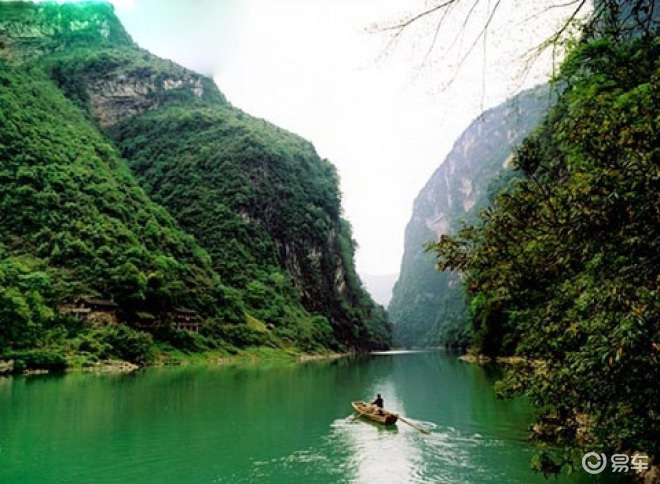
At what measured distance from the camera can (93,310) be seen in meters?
54.3

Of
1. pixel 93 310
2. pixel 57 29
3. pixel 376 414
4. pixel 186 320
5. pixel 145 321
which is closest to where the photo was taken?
pixel 376 414

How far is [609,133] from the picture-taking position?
554 centimetres

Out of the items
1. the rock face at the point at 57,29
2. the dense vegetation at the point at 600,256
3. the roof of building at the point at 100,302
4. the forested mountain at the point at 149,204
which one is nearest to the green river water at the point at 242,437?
the dense vegetation at the point at 600,256

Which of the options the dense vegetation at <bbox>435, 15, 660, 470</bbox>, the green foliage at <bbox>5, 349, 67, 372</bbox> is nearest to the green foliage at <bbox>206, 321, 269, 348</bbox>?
the green foliage at <bbox>5, 349, 67, 372</bbox>

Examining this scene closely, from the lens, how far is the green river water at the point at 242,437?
50.1 ft

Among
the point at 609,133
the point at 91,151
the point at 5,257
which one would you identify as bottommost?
the point at 609,133

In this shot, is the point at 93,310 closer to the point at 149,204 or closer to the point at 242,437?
the point at 149,204

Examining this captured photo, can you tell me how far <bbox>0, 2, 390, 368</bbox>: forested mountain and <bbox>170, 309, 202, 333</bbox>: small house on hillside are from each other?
68.6 inches

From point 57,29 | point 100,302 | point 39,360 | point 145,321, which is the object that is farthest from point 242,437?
point 57,29

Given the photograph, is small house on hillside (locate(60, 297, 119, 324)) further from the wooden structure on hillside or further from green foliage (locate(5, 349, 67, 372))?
green foliage (locate(5, 349, 67, 372))

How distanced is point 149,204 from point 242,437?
75622 mm

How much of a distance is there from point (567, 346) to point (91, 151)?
9386 centimetres

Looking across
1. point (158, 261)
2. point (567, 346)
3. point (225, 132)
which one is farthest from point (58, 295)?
point (225, 132)

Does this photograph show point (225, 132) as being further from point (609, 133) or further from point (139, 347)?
point (609, 133)
